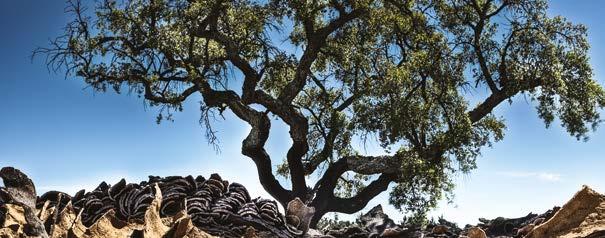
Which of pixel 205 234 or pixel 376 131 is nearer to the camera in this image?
pixel 205 234

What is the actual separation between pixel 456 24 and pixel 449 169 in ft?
18.2

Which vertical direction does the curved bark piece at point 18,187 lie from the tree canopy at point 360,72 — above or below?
below

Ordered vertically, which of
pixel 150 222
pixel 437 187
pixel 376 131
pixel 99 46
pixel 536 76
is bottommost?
pixel 150 222

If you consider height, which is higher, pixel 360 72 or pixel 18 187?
pixel 360 72

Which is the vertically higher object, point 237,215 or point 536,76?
point 536,76

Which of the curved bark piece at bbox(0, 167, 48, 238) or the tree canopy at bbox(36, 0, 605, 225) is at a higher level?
the tree canopy at bbox(36, 0, 605, 225)

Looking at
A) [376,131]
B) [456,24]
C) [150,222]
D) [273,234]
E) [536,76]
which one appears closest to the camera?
[150,222]

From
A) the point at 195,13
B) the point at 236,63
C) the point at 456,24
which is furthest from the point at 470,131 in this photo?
the point at 195,13

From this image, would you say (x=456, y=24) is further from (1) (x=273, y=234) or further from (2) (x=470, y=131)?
(1) (x=273, y=234)

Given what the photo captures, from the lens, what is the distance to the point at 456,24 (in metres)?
22.5

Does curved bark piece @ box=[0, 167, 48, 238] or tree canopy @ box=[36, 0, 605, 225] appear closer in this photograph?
curved bark piece @ box=[0, 167, 48, 238]

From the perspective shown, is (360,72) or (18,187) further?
(360,72)

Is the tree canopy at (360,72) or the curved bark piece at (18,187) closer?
the curved bark piece at (18,187)

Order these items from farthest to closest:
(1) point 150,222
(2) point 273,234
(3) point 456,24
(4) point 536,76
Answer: (3) point 456,24
(4) point 536,76
(2) point 273,234
(1) point 150,222
